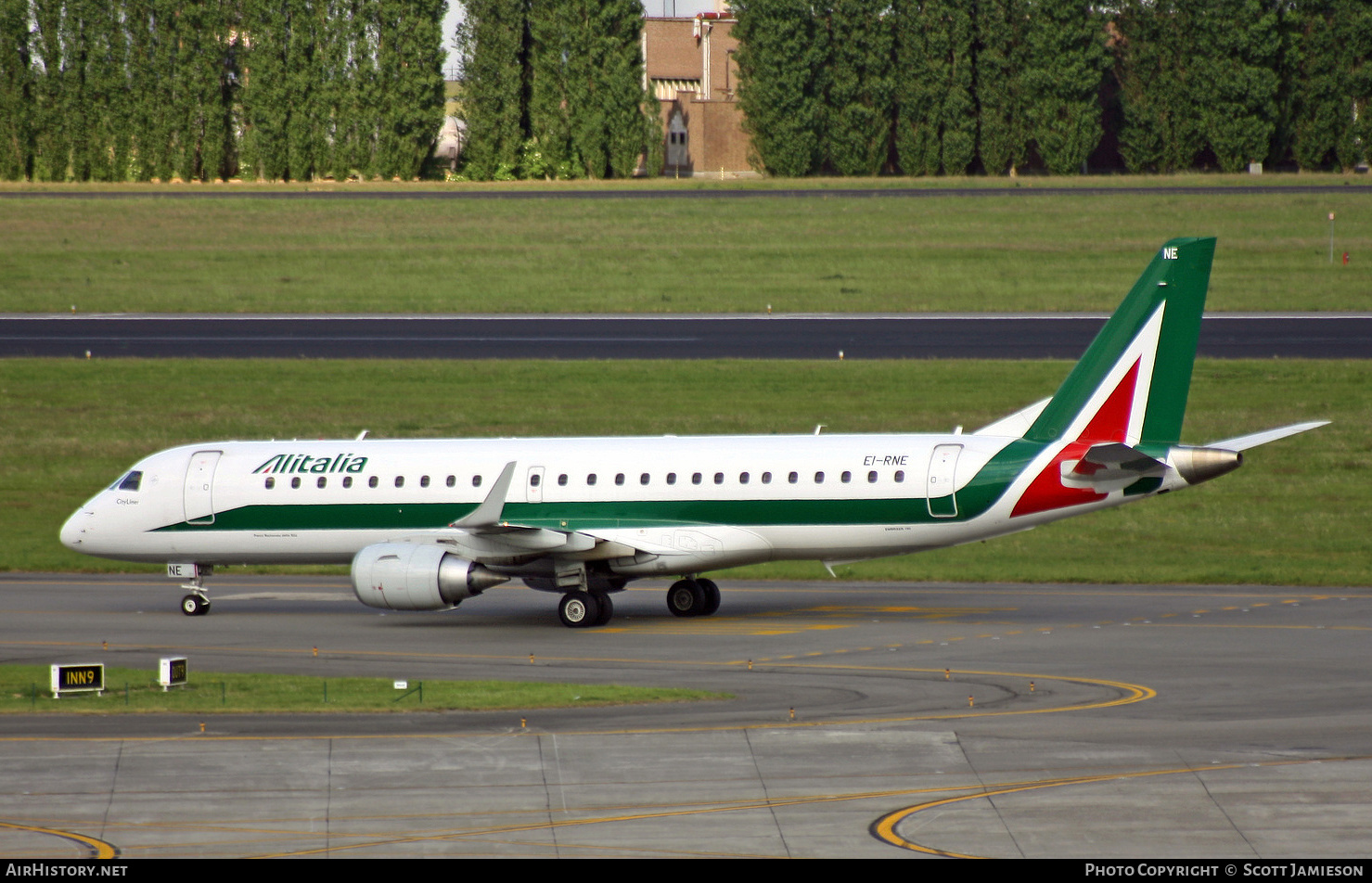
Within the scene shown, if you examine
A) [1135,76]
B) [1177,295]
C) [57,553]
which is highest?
[1135,76]

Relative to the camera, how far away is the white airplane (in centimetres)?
3016

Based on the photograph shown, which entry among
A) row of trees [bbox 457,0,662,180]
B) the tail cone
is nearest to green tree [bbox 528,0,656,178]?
row of trees [bbox 457,0,662,180]

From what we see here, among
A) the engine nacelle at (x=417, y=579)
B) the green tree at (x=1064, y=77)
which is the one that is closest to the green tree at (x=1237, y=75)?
the green tree at (x=1064, y=77)

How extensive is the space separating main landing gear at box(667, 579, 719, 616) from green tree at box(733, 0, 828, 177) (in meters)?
78.4

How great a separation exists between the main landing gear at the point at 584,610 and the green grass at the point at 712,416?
8.54 m

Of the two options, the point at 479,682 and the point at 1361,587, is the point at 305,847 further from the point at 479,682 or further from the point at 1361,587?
the point at 1361,587

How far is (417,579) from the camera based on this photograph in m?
30.0

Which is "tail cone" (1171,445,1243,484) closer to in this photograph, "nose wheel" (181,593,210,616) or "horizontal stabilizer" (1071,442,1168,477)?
"horizontal stabilizer" (1071,442,1168,477)

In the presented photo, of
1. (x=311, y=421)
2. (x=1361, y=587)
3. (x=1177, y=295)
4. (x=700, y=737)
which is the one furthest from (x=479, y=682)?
(x=311, y=421)

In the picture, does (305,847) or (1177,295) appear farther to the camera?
(1177,295)

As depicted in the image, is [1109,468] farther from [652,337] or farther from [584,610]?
[652,337]

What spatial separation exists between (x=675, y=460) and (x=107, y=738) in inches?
545

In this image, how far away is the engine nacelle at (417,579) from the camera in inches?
1182

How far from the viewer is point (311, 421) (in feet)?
181
